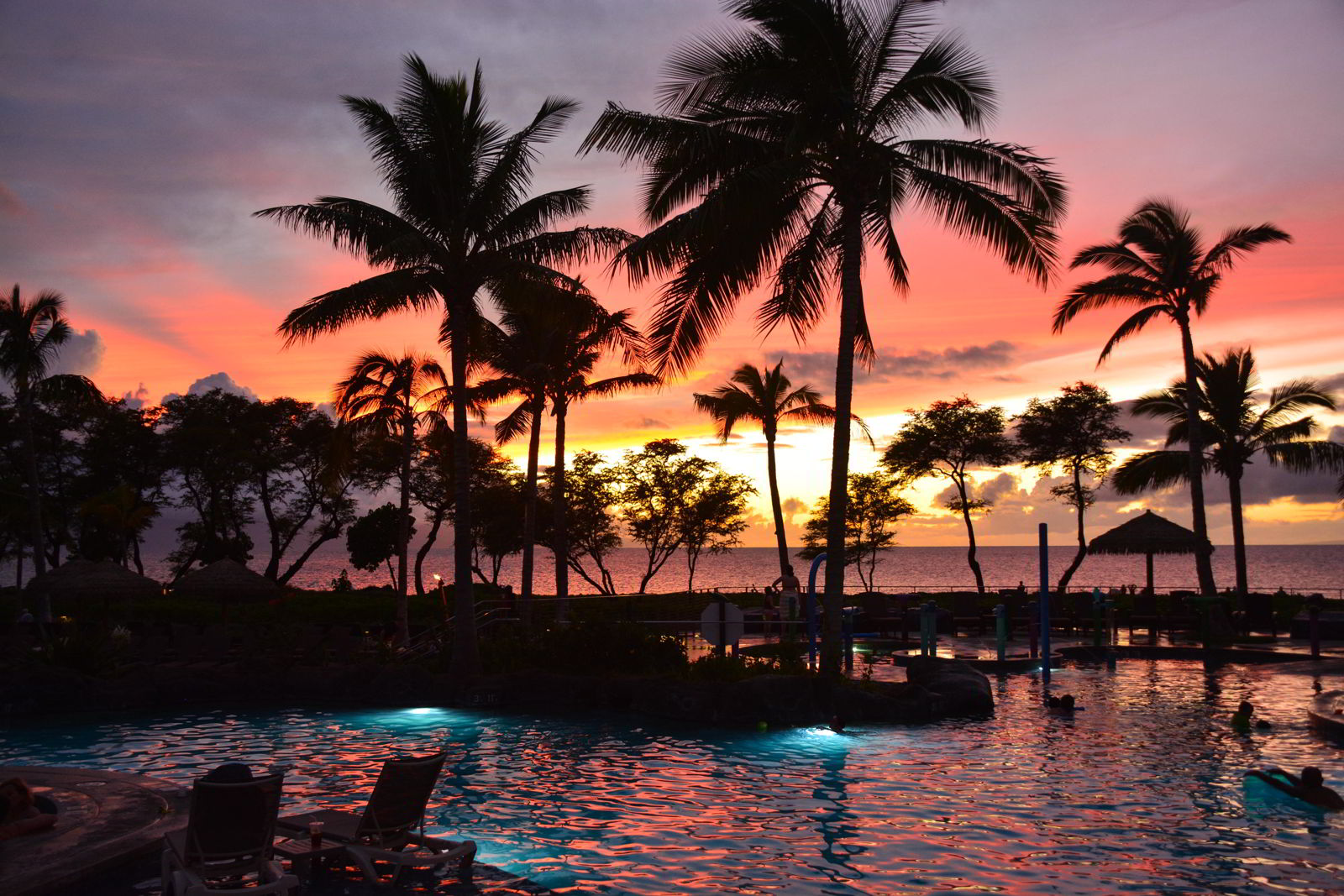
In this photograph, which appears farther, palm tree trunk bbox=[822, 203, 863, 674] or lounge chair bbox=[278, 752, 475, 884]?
palm tree trunk bbox=[822, 203, 863, 674]

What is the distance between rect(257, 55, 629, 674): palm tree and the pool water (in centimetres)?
570

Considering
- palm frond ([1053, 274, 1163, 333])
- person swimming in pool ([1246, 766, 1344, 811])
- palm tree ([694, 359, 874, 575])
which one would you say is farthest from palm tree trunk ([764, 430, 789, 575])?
person swimming in pool ([1246, 766, 1344, 811])

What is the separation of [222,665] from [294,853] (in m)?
15.9

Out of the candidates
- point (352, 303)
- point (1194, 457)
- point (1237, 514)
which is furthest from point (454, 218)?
point (1237, 514)

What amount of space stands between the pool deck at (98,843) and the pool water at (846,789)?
76 centimetres

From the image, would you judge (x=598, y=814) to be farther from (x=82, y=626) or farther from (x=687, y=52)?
(x=82, y=626)

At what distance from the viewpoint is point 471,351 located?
2756cm

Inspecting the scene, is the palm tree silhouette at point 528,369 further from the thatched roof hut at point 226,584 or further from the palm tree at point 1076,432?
the palm tree at point 1076,432

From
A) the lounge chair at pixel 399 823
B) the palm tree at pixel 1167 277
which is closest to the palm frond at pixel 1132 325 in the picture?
the palm tree at pixel 1167 277

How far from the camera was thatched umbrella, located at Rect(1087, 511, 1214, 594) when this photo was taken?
31.1 meters

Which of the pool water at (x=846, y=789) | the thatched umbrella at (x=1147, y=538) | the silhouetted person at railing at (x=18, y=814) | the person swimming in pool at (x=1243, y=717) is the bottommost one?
the pool water at (x=846, y=789)

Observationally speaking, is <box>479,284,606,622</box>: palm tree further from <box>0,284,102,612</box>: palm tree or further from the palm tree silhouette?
<box>0,284,102,612</box>: palm tree

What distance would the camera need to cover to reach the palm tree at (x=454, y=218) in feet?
68.8

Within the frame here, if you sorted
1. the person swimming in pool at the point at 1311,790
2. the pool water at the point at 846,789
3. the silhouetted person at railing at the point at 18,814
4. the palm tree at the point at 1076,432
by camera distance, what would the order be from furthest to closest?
the palm tree at the point at 1076,432, the person swimming in pool at the point at 1311,790, the pool water at the point at 846,789, the silhouetted person at railing at the point at 18,814
